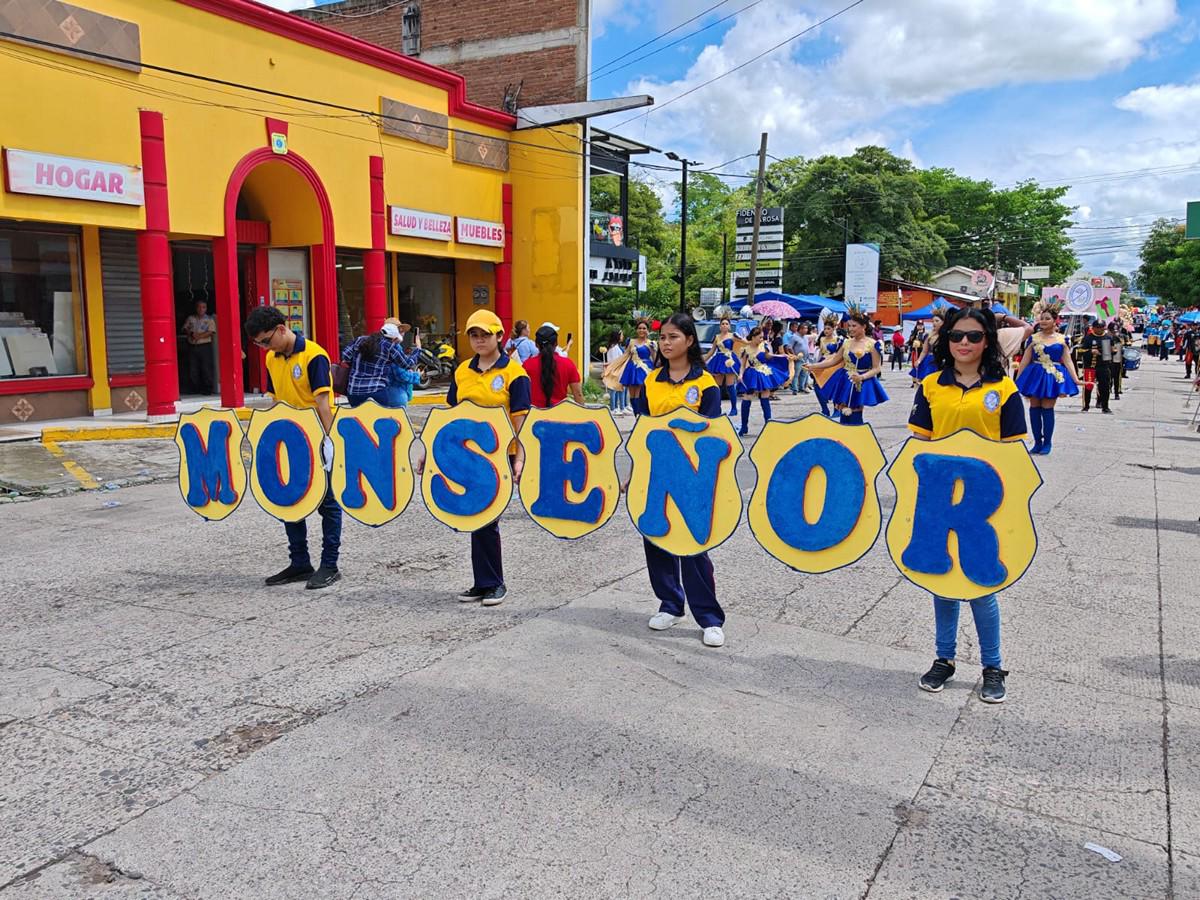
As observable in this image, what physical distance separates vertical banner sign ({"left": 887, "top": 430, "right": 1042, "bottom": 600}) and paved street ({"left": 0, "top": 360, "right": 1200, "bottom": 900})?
607 mm

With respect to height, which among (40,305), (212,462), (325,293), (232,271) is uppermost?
(232,271)

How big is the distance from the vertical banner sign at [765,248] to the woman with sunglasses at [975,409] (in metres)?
36.2

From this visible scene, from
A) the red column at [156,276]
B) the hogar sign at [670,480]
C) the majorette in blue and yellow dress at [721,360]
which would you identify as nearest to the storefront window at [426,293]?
the red column at [156,276]

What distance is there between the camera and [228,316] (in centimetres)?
1582

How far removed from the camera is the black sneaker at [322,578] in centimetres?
612

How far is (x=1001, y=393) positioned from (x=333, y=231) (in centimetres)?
1552

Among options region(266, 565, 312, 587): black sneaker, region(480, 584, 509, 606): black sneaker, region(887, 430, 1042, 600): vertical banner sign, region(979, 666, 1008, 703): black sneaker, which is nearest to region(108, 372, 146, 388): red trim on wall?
region(266, 565, 312, 587): black sneaker

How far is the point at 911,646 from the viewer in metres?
5.03

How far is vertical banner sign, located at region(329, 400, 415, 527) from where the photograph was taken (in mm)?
5965

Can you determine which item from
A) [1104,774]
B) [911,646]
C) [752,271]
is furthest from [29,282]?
[752,271]

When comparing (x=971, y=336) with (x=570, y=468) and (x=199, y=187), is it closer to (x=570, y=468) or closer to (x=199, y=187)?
(x=570, y=468)

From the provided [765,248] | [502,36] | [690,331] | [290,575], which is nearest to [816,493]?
[690,331]

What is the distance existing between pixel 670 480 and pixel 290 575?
2868 mm

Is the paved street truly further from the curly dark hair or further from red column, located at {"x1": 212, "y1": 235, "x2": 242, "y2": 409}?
red column, located at {"x1": 212, "y1": 235, "x2": 242, "y2": 409}
